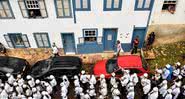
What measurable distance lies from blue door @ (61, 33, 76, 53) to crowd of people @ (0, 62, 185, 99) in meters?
3.75

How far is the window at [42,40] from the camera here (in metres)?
21.0

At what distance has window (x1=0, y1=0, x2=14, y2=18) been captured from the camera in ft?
61.8

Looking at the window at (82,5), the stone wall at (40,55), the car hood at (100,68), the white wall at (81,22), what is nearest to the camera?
the window at (82,5)

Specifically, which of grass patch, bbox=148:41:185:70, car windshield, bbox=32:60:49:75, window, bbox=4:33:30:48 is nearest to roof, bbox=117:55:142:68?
grass patch, bbox=148:41:185:70

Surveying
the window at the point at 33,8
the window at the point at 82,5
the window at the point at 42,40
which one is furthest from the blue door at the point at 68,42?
the window at the point at 82,5

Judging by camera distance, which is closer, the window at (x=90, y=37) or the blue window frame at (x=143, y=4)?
the blue window frame at (x=143, y=4)

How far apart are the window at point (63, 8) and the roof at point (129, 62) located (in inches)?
200

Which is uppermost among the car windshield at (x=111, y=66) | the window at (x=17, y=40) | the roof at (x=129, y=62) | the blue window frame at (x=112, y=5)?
the blue window frame at (x=112, y=5)

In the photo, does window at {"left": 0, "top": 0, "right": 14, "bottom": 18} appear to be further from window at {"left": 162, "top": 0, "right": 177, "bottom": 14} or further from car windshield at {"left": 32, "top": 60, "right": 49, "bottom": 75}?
window at {"left": 162, "top": 0, "right": 177, "bottom": 14}

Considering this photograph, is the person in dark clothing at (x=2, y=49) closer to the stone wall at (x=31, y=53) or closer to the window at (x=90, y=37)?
the stone wall at (x=31, y=53)

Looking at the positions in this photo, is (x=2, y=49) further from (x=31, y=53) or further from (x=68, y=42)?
(x=68, y=42)

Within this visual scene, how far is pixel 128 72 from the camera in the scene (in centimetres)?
1764

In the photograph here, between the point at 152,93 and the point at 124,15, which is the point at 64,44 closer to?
the point at 124,15

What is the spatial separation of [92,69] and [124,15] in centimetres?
506
